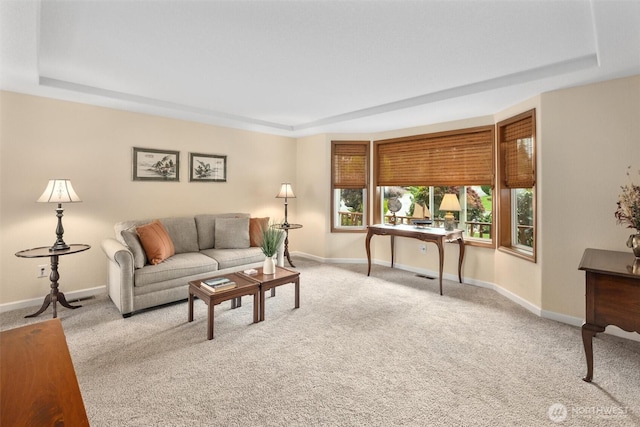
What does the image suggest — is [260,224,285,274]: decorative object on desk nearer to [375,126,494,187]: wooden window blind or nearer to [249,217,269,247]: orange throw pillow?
[249,217,269,247]: orange throw pillow

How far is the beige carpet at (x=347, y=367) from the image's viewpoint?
179 cm

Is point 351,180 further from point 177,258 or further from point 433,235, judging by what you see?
point 177,258

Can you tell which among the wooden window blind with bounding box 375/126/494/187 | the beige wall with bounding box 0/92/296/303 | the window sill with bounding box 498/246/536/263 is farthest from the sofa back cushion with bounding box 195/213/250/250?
the window sill with bounding box 498/246/536/263

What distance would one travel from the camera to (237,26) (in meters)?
2.13

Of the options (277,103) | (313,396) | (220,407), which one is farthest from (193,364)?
(277,103)

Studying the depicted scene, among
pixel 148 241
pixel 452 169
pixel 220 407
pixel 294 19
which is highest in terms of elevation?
pixel 294 19

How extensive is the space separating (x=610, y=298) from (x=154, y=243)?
13.2 ft

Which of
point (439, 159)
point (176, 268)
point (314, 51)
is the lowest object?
point (176, 268)

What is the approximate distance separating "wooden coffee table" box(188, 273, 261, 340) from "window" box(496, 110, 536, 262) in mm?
3002

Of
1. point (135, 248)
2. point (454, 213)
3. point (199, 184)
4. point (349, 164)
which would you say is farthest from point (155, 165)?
point (454, 213)

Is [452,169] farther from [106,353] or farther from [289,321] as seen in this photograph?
[106,353]

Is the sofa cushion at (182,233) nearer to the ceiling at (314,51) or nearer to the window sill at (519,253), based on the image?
the ceiling at (314,51)

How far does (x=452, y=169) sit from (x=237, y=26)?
3.47 meters

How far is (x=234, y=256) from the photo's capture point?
3.92 metres
